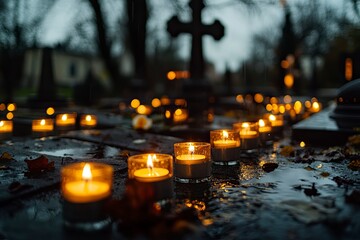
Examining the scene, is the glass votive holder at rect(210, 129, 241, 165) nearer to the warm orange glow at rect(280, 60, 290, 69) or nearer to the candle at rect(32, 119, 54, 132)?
the candle at rect(32, 119, 54, 132)

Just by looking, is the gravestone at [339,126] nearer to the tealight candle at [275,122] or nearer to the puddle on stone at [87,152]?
the tealight candle at [275,122]

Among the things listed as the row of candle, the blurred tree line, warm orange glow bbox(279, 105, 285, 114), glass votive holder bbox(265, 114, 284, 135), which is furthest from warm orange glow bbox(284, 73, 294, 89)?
the row of candle

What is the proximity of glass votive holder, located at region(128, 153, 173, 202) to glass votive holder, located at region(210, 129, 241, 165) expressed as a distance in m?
Result: 1.12

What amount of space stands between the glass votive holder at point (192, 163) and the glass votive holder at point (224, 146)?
57 cm

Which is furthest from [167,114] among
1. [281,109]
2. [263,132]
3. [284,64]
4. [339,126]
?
[284,64]

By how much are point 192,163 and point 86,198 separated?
1095mm

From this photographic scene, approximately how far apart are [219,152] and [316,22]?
40.4 metres

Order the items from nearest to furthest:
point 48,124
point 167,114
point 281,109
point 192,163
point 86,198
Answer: point 86,198, point 192,163, point 48,124, point 167,114, point 281,109

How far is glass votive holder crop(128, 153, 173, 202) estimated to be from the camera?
2127 mm

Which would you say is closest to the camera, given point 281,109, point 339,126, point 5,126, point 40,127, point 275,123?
point 5,126

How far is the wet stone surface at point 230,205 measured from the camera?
1.78 m

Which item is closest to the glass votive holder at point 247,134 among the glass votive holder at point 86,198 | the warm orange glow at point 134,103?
the glass votive holder at point 86,198

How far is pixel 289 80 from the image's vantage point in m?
26.4

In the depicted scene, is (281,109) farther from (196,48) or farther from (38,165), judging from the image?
(38,165)
